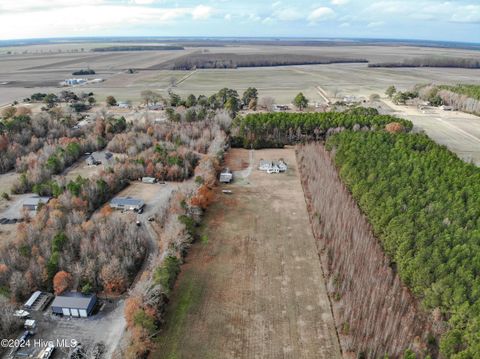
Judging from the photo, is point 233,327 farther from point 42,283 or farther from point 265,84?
point 265,84

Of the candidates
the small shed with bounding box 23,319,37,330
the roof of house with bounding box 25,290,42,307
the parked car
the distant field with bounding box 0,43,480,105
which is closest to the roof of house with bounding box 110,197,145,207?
the roof of house with bounding box 25,290,42,307

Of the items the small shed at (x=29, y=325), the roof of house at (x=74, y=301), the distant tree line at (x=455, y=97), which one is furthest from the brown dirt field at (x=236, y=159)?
the distant tree line at (x=455, y=97)

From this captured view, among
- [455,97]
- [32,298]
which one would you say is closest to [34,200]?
[32,298]

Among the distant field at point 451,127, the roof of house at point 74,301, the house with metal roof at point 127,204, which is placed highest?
the distant field at point 451,127

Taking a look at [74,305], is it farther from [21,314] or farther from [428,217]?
[428,217]

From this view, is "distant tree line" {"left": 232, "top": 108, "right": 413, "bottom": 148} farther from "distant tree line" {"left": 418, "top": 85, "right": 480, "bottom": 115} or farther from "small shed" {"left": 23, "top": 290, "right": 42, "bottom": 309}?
"small shed" {"left": 23, "top": 290, "right": 42, "bottom": 309}

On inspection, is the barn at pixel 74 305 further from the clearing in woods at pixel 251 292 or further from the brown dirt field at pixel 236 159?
the brown dirt field at pixel 236 159
